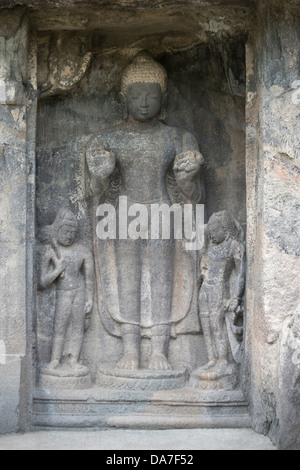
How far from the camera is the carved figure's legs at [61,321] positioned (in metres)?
6.54

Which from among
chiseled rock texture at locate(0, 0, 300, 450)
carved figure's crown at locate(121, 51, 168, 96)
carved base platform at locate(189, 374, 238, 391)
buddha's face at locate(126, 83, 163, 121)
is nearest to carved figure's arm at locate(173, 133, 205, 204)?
chiseled rock texture at locate(0, 0, 300, 450)

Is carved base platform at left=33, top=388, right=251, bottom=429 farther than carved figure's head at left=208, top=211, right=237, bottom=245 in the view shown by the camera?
No

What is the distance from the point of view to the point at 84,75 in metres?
6.61

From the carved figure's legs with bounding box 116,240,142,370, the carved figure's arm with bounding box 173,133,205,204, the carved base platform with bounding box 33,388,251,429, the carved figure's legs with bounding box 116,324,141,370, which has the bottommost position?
the carved base platform with bounding box 33,388,251,429

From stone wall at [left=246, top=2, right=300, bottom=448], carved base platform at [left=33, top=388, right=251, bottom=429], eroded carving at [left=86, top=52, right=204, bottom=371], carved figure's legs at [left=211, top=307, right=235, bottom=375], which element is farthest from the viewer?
eroded carving at [left=86, top=52, right=204, bottom=371]

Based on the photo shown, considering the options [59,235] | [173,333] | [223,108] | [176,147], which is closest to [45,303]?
[59,235]

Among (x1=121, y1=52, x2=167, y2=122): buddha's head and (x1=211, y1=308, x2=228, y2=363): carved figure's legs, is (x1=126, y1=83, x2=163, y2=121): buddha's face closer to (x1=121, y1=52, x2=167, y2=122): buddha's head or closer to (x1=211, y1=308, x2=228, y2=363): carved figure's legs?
(x1=121, y1=52, x2=167, y2=122): buddha's head

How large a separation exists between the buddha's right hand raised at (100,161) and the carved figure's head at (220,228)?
2.72 feet

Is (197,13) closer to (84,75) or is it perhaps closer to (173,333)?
(84,75)

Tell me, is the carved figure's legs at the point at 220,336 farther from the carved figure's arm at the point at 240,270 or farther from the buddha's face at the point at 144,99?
the buddha's face at the point at 144,99

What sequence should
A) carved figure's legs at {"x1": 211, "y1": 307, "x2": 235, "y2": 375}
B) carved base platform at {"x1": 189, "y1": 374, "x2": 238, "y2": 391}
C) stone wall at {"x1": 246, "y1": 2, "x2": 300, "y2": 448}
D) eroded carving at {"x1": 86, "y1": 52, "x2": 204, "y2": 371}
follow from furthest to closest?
eroded carving at {"x1": 86, "y1": 52, "x2": 204, "y2": 371} → carved figure's legs at {"x1": 211, "y1": 307, "x2": 235, "y2": 375} → carved base platform at {"x1": 189, "y1": 374, "x2": 238, "y2": 391} → stone wall at {"x1": 246, "y1": 2, "x2": 300, "y2": 448}

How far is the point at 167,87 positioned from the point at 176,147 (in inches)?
18.7

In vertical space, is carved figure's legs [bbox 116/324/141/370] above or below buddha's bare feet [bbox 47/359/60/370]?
above

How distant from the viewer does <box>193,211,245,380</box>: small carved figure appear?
6500 mm
